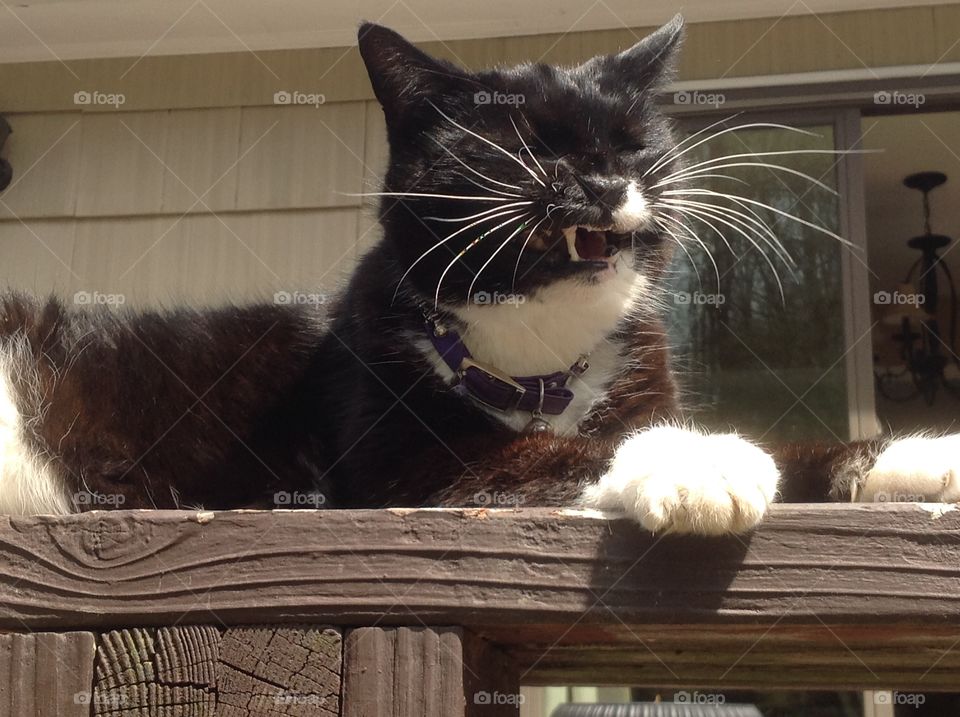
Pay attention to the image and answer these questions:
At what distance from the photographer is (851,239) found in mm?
3891

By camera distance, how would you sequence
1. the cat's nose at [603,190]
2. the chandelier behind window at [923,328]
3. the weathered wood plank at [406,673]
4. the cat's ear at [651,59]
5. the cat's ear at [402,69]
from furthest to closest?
the chandelier behind window at [923,328] → the cat's ear at [651,59] → the cat's ear at [402,69] → the cat's nose at [603,190] → the weathered wood plank at [406,673]

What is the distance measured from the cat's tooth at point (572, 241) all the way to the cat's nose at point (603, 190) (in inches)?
2.8

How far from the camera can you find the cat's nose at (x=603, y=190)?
1.72 m

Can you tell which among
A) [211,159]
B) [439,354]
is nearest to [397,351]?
[439,354]

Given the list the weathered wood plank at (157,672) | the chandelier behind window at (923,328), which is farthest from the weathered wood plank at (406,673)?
the chandelier behind window at (923,328)

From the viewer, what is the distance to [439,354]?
75.2 inches

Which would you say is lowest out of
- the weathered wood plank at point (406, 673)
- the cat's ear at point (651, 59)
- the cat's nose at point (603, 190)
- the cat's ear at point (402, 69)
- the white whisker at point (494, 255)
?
the weathered wood plank at point (406, 673)

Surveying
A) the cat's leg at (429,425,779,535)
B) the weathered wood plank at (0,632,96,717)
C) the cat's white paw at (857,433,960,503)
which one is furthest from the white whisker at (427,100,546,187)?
the weathered wood plank at (0,632,96,717)

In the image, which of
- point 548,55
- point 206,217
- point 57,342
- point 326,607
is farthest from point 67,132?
point 326,607

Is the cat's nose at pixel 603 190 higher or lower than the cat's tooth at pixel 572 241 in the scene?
higher

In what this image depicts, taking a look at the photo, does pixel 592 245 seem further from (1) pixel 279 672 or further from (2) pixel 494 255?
(1) pixel 279 672

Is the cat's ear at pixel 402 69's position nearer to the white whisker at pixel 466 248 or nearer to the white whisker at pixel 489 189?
the white whisker at pixel 489 189

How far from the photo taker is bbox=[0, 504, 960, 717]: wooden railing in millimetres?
1110

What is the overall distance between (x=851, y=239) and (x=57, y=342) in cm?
288
